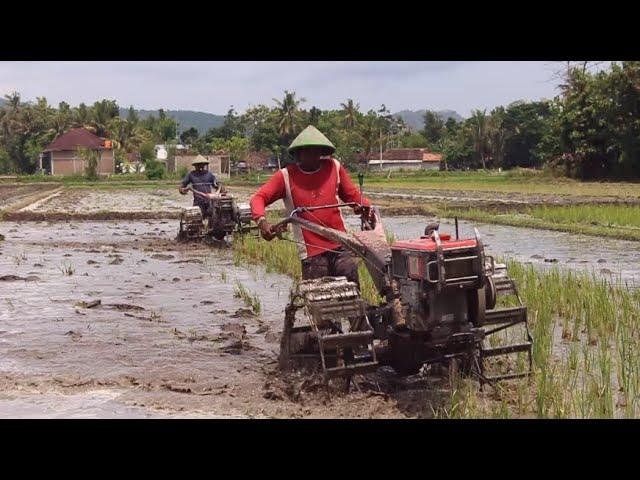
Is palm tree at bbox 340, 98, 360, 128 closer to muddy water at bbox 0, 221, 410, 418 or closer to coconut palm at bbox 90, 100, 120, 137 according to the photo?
coconut palm at bbox 90, 100, 120, 137

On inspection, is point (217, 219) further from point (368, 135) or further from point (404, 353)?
point (368, 135)

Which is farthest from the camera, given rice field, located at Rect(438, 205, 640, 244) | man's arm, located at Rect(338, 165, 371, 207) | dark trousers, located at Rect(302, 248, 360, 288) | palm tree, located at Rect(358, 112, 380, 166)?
palm tree, located at Rect(358, 112, 380, 166)

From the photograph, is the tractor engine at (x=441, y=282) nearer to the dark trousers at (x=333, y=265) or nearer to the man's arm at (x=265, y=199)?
the dark trousers at (x=333, y=265)

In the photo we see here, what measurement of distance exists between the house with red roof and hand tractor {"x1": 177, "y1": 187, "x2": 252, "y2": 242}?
49.1 metres

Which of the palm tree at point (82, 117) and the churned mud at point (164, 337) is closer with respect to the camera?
the churned mud at point (164, 337)

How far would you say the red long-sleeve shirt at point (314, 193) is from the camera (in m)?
4.98

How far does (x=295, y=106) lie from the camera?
65875 mm

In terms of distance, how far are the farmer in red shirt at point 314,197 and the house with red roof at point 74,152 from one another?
188 feet

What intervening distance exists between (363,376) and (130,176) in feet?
175

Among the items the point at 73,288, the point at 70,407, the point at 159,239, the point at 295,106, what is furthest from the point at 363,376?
the point at 295,106

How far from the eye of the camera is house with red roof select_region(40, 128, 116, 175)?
6069 centimetres

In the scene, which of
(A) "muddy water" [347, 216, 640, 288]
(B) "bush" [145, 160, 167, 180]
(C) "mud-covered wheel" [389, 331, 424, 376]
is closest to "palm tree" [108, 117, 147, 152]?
(B) "bush" [145, 160, 167, 180]

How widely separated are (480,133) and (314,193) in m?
64.0

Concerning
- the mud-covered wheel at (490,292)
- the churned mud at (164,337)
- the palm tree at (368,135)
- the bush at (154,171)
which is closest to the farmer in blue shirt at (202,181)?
the churned mud at (164,337)
